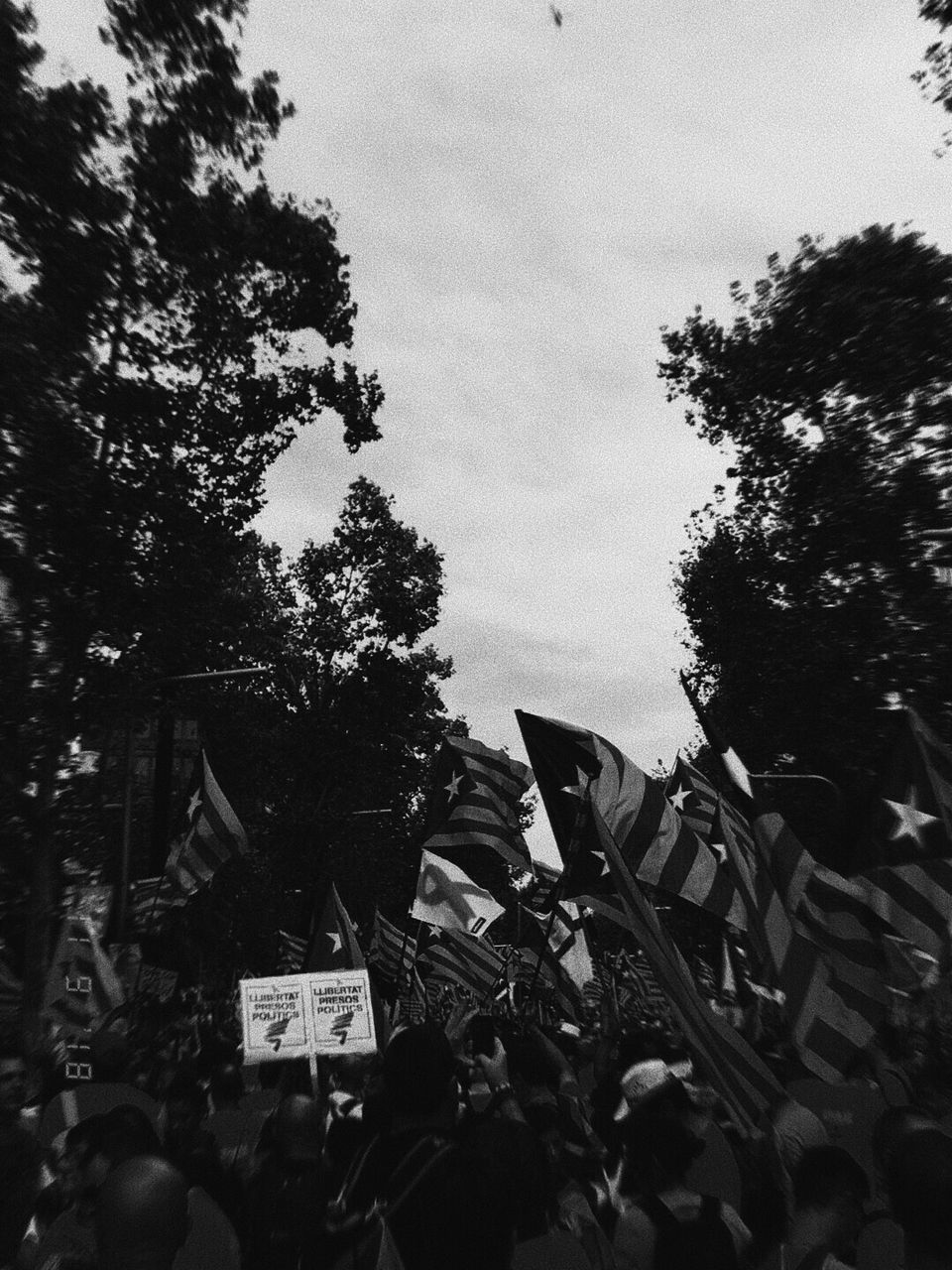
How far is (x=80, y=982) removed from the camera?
1123cm

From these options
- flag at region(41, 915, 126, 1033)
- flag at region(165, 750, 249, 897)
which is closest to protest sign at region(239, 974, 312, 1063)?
flag at region(41, 915, 126, 1033)

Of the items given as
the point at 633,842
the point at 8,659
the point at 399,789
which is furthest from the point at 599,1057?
the point at 399,789

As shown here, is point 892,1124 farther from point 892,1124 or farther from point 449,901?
point 449,901

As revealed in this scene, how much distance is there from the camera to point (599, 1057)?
30.8 ft

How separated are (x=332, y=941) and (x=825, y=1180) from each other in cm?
1000

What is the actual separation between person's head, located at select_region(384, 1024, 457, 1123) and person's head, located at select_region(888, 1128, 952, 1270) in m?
1.17

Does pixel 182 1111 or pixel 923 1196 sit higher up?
pixel 182 1111

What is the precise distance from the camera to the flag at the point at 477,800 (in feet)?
40.9

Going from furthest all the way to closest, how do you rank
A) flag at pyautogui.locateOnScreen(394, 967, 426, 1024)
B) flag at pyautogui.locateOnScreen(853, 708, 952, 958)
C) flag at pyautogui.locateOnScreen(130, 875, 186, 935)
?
flag at pyautogui.locateOnScreen(394, 967, 426, 1024), flag at pyautogui.locateOnScreen(130, 875, 186, 935), flag at pyautogui.locateOnScreen(853, 708, 952, 958)

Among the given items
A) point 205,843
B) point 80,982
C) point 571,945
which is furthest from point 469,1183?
point 571,945

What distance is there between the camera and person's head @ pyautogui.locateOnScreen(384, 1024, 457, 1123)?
341 cm

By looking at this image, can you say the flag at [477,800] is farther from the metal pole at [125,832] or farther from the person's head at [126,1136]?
the person's head at [126,1136]

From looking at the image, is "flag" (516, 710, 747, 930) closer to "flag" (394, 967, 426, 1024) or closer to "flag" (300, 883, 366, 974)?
"flag" (300, 883, 366, 974)

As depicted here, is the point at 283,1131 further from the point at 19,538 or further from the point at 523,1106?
the point at 19,538
